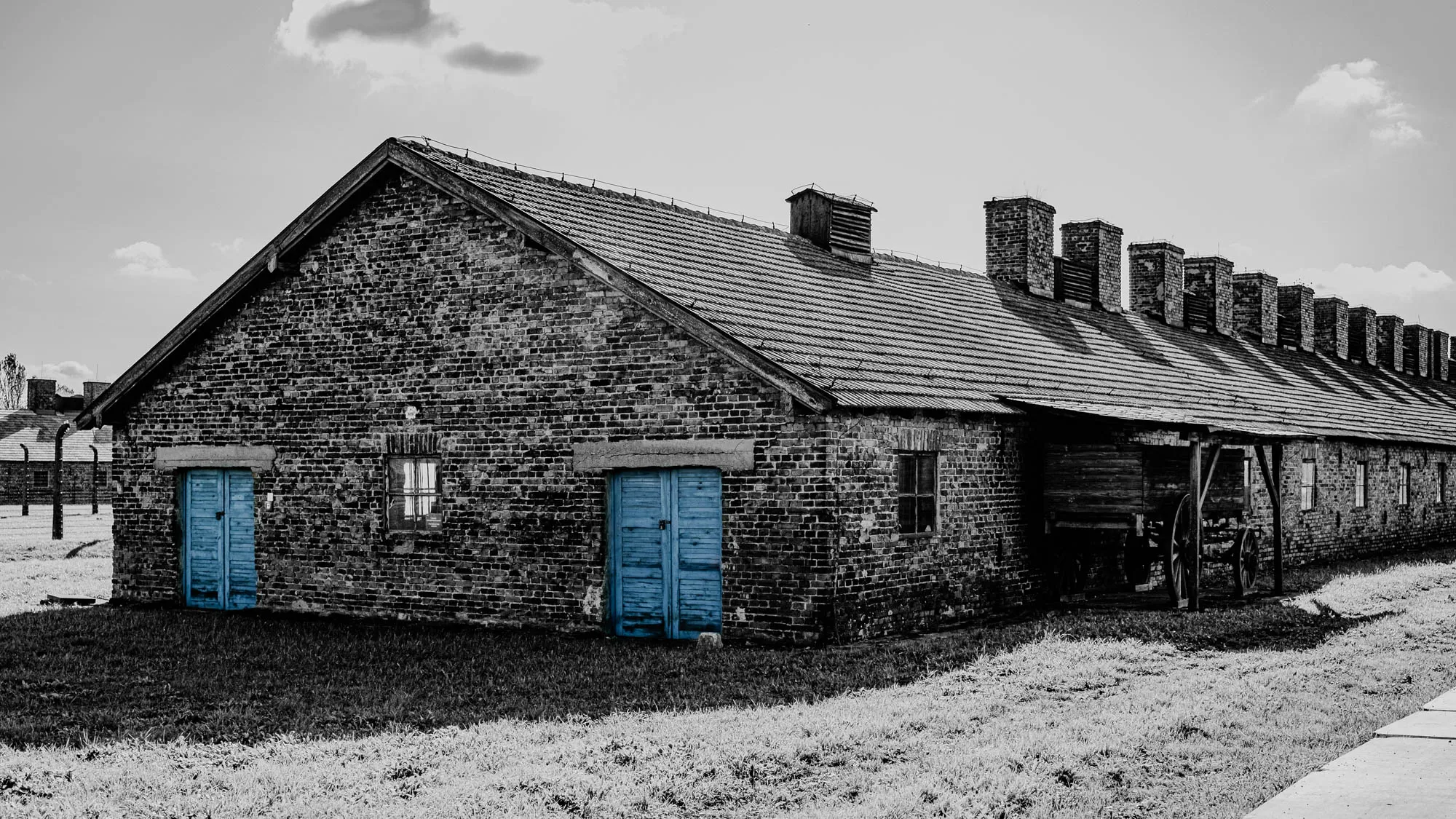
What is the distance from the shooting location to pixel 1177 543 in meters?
16.5

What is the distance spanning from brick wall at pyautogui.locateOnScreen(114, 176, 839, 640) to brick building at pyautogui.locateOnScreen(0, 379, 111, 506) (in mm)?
41325

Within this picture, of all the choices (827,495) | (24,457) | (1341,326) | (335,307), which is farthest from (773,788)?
(24,457)

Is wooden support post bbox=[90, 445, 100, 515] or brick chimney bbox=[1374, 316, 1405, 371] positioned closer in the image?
brick chimney bbox=[1374, 316, 1405, 371]

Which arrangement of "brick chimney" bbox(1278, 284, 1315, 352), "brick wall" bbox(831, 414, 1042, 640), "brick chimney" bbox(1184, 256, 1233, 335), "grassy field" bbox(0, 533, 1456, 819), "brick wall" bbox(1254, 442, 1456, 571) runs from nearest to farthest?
"grassy field" bbox(0, 533, 1456, 819) < "brick wall" bbox(831, 414, 1042, 640) < "brick wall" bbox(1254, 442, 1456, 571) < "brick chimney" bbox(1184, 256, 1233, 335) < "brick chimney" bbox(1278, 284, 1315, 352)

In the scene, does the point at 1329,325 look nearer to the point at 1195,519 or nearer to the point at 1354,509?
the point at 1354,509

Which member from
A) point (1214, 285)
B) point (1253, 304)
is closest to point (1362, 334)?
point (1253, 304)

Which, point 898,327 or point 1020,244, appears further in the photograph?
point 1020,244

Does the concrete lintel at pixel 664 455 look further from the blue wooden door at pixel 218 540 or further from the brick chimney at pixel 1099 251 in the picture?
the brick chimney at pixel 1099 251

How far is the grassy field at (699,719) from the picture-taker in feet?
25.1

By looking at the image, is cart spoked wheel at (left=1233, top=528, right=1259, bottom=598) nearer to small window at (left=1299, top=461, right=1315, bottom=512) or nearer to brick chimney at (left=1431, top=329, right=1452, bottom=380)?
small window at (left=1299, top=461, right=1315, bottom=512)

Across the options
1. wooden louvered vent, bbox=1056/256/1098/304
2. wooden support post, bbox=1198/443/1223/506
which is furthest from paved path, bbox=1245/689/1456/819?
wooden louvered vent, bbox=1056/256/1098/304

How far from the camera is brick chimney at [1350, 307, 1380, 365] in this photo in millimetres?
39250

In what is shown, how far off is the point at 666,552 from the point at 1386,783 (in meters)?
8.01

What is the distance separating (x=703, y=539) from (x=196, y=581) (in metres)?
7.53
